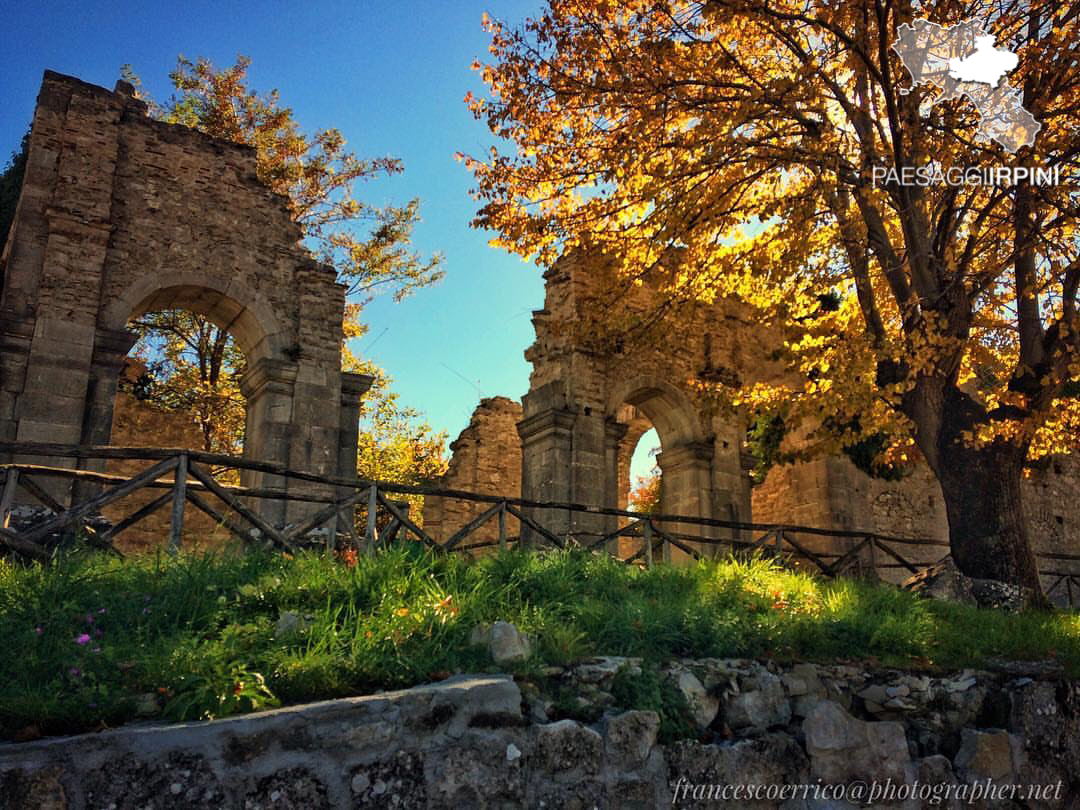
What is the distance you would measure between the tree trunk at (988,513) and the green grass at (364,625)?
6.17 feet

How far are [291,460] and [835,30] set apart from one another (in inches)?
315

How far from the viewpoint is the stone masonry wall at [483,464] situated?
671 inches

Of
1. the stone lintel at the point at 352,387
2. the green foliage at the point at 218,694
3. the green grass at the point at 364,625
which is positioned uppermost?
the stone lintel at the point at 352,387

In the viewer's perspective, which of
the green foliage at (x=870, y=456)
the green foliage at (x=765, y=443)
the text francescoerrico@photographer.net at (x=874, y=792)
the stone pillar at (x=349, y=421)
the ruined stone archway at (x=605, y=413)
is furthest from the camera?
the green foliage at (x=765, y=443)

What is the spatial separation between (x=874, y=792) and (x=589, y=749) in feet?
6.28

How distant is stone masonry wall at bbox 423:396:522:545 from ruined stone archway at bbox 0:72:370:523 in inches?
207

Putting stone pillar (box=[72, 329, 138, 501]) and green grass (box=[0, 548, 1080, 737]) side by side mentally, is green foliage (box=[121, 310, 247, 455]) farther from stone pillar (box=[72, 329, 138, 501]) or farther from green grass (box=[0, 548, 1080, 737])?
green grass (box=[0, 548, 1080, 737])

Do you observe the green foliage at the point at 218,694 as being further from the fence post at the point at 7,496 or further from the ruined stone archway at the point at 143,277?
the ruined stone archway at the point at 143,277

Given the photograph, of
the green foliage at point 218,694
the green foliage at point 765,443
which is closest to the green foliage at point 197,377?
the green foliage at point 765,443

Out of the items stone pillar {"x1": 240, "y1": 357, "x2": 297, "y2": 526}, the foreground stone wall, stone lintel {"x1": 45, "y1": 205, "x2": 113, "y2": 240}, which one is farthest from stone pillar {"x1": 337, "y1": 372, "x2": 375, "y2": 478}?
the foreground stone wall

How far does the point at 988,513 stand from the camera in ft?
29.4

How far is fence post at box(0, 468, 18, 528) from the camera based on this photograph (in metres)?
5.69

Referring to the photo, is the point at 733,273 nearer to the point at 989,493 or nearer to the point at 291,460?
the point at 989,493

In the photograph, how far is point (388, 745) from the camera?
148 inches
